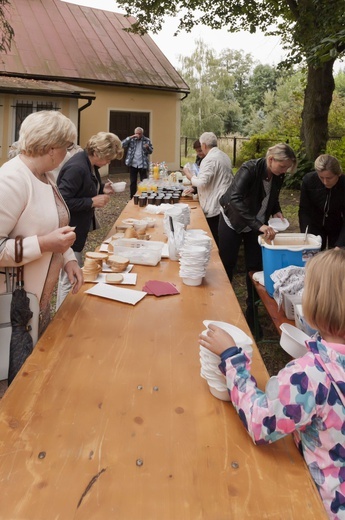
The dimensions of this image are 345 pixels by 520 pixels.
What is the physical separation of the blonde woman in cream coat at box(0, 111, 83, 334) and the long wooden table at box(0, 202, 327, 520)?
1.06 feet

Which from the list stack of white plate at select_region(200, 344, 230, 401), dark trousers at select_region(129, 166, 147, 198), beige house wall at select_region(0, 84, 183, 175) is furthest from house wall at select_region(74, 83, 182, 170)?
stack of white plate at select_region(200, 344, 230, 401)

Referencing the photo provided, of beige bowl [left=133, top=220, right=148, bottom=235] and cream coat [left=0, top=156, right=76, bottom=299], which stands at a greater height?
cream coat [left=0, top=156, right=76, bottom=299]

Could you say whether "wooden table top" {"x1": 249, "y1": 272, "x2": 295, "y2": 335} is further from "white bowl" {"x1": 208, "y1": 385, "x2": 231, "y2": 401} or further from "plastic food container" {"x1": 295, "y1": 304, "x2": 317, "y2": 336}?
"white bowl" {"x1": 208, "y1": 385, "x2": 231, "y2": 401}

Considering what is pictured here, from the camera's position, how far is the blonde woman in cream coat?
1.76 meters

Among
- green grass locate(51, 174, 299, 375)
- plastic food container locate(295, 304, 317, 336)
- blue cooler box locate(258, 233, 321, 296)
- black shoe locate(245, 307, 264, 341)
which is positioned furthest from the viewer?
black shoe locate(245, 307, 264, 341)

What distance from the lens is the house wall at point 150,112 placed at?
14.9 metres

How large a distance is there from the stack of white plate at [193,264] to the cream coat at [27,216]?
767 millimetres

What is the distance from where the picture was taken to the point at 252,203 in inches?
145

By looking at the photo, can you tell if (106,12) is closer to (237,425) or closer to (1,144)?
(1,144)

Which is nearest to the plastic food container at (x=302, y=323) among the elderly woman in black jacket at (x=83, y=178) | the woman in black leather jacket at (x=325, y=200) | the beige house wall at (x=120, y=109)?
the woman in black leather jacket at (x=325, y=200)

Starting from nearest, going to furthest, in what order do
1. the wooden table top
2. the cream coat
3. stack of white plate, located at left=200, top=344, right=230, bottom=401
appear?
1. stack of white plate, located at left=200, top=344, right=230, bottom=401
2. the cream coat
3. the wooden table top

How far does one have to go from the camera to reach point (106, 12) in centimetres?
1780

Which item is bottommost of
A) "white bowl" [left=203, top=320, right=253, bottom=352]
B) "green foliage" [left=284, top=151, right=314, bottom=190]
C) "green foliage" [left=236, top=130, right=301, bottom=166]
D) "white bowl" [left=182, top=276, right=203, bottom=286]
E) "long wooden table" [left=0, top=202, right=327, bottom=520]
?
"long wooden table" [left=0, top=202, right=327, bottom=520]

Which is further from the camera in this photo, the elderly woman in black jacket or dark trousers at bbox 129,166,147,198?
dark trousers at bbox 129,166,147,198
